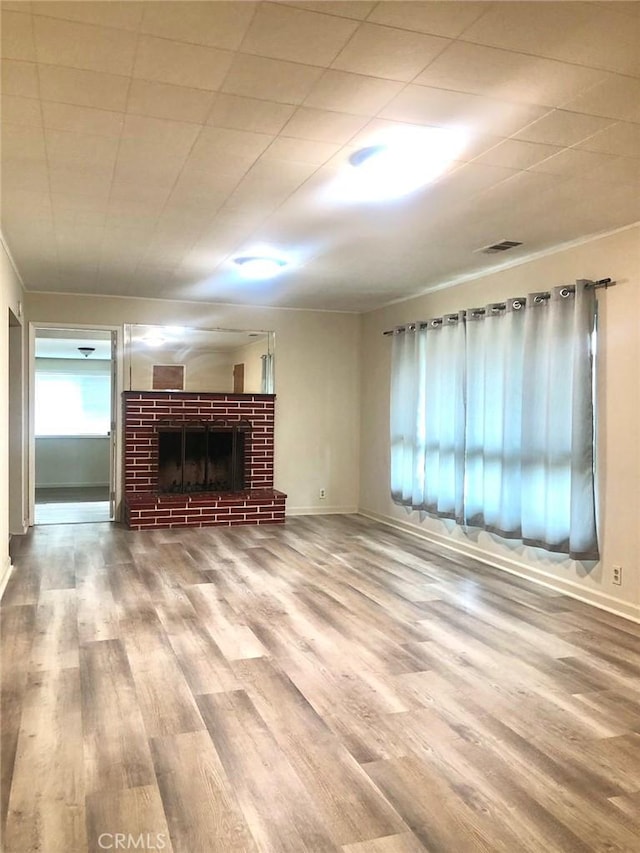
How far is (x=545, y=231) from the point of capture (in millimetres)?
4121

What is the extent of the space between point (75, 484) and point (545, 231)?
863 cm

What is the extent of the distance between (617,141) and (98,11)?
208cm

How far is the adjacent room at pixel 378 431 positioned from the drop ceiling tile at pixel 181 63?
0.5 inches

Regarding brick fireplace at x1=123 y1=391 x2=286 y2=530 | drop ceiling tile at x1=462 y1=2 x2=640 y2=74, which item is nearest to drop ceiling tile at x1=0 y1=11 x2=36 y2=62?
drop ceiling tile at x1=462 y1=2 x2=640 y2=74

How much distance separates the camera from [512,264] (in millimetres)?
5031

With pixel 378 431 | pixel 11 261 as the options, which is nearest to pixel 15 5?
pixel 11 261

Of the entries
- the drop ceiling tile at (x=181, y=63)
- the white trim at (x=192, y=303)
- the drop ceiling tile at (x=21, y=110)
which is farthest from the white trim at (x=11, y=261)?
the drop ceiling tile at (x=181, y=63)

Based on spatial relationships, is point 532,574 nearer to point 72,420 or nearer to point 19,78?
point 19,78

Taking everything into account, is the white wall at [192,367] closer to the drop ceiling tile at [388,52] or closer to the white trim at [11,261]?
the white trim at [11,261]

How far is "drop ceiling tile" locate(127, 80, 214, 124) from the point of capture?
2.33m

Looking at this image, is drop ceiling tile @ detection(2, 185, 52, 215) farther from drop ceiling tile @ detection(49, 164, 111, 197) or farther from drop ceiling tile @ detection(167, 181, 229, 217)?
drop ceiling tile @ detection(167, 181, 229, 217)

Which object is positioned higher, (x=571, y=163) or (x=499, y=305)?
(x=571, y=163)

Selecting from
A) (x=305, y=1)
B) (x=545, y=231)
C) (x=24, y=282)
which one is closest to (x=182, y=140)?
(x=305, y=1)

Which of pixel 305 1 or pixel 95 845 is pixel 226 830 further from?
pixel 305 1
